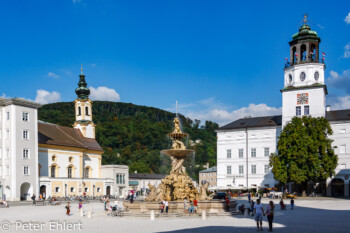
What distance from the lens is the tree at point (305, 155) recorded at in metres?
50.4

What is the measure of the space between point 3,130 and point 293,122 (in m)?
35.2

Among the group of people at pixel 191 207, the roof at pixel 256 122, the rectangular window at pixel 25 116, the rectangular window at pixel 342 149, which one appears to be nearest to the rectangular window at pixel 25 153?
the rectangular window at pixel 25 116

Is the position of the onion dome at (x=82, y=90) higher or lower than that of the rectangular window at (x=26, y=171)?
higher

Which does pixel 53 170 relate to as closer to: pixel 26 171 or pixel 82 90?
pixel 26 171

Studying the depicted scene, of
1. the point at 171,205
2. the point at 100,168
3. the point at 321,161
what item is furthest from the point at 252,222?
the point at 100,168

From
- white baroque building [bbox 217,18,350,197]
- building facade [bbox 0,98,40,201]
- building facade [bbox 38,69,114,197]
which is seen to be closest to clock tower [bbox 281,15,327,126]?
white baroque building [bbox 217,18,350,197]

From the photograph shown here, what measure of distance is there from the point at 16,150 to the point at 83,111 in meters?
26.3

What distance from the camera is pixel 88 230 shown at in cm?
1983

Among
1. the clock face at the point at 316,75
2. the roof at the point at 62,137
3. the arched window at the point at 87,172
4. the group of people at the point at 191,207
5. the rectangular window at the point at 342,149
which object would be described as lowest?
the arched window at the point at 87,172

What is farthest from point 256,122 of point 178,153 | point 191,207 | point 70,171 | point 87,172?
point 191,207

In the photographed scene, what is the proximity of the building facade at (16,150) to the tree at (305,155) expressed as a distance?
29898 mm

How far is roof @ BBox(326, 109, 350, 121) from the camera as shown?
193 feet

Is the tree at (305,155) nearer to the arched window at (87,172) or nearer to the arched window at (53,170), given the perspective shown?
the arched window at (53,170)

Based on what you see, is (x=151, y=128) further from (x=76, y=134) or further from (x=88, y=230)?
(x=88, y=230)
